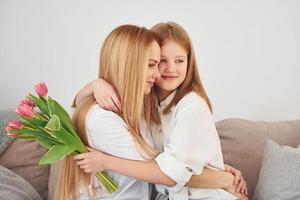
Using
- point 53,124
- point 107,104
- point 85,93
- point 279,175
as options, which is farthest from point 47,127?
point 279,175

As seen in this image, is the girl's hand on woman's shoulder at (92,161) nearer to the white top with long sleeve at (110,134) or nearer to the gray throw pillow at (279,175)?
the white top with long sleeve at (110,134)

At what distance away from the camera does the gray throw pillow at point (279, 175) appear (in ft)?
5.32

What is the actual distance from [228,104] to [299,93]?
0.38 m

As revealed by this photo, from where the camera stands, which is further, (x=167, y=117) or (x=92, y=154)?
(x=167, y=117)

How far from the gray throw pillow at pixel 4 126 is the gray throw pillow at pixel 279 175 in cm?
112

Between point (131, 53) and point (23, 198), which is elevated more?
point (131, 53)

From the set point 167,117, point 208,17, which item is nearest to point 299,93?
point 208,17

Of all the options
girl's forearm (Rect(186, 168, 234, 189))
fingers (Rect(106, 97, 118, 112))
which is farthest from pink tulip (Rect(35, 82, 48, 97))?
girl's forearm (Rect(186, 168, 234, 189))

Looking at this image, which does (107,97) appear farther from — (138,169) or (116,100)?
(138,169)

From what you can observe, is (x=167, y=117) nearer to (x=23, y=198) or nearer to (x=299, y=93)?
(x=23, y=198)

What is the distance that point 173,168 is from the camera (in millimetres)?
1345

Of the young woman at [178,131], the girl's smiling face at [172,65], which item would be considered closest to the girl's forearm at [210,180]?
the young woman at [178,131]

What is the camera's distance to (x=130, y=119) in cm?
141

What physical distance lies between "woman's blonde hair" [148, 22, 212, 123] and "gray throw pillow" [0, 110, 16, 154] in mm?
722
